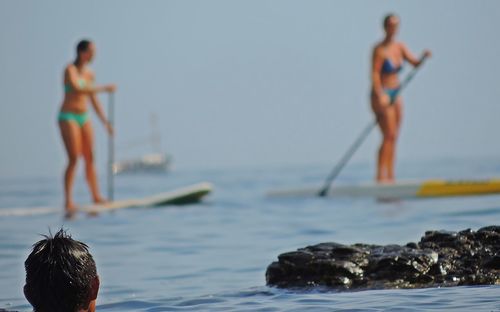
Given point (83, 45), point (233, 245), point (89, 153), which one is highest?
point (83, 45)

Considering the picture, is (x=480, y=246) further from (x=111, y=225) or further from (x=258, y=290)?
(x=111, y=225)

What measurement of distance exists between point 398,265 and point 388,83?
8.12 meters

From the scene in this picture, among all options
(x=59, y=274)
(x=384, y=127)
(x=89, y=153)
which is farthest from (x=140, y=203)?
(x=59, y=274)

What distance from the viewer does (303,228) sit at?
11344mm

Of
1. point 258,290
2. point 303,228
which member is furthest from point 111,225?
point 258,290

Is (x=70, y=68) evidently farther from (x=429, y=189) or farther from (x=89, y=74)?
(x=429, y=189)

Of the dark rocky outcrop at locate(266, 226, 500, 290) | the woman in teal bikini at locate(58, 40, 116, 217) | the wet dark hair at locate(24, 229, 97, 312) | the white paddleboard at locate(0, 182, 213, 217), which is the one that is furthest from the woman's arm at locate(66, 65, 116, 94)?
the wet dark hair at locate(24, 229, 97, 312)

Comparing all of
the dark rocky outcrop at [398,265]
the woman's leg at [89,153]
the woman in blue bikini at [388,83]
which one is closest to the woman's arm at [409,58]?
the woman in blue bikini at [388,83]

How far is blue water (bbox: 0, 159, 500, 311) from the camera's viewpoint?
6.45m

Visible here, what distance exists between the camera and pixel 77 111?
1425 cm

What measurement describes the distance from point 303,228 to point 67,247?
733cm

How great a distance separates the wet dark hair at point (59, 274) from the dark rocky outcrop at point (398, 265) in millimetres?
2851

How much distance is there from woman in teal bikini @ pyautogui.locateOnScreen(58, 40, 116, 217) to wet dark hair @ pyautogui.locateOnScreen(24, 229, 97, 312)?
10028mm

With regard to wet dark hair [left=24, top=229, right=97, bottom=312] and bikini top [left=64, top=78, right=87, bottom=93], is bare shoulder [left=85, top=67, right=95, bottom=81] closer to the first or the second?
bikini top [left=64, top=78, right=87, bottom=93]
